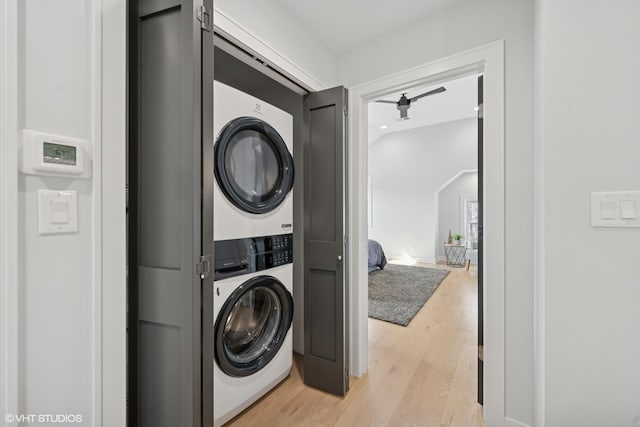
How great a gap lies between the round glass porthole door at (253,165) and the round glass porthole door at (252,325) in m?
0.50

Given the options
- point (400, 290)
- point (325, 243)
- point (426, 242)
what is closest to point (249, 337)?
point (325, 243)

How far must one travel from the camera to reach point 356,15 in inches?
69.5

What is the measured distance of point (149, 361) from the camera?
93 cm

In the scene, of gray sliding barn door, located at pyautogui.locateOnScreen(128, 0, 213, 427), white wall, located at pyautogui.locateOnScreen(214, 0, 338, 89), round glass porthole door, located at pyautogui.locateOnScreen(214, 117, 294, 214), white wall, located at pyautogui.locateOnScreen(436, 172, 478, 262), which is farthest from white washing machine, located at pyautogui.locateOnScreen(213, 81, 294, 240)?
white wall, located at pyautogui.locateOnScreen(436, 172, 478, 262)

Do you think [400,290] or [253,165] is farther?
[400,290]

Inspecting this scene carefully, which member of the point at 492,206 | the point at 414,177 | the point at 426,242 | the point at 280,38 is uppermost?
the point at 280,38

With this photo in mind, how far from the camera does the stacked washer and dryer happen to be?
1.40 m
